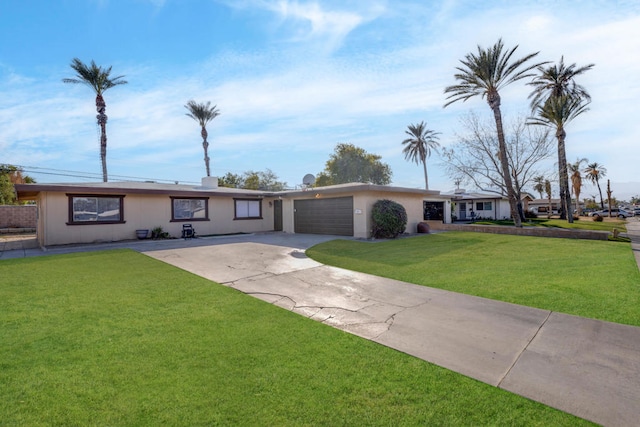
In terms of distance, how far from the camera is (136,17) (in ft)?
33.9

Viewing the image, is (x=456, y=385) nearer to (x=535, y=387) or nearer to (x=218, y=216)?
(x=535, y=387)

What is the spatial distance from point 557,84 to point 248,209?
27397 millimetres

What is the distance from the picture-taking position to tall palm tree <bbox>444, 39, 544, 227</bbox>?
1783 centimetres

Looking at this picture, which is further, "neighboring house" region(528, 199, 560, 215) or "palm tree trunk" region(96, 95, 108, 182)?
"neighboring house" region(528, 199, 560, 215)

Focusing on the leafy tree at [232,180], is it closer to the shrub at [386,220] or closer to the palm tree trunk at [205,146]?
the palm tree trunk at [205,146]

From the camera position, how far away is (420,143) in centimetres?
4175

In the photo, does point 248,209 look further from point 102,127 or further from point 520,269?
point 520,269

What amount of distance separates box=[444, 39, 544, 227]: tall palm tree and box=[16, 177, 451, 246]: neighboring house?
5204 millimetres

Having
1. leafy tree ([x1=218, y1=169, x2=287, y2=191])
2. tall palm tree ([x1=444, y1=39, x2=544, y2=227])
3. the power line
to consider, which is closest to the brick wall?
the power line

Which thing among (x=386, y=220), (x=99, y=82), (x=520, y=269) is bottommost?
(x=520, y=269)

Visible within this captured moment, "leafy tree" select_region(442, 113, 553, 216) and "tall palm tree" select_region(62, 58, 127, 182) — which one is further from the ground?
"tall palm tree" select_region(62, 58, 127, 182)

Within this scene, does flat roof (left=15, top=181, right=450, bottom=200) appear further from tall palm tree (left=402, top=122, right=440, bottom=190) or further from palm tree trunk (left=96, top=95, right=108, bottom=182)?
tall palm tree (left=402, top=122, right=440, bottom=190)

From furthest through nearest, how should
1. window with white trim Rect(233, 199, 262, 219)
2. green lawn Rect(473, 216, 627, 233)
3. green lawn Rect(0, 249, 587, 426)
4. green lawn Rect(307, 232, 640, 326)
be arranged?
green lawn Rect(473, 216, 627, 233)
window with white trim Rect(233, 199, 262, 219)
green lawn Rect(307, 232, 640, 326)
green lawn Rect(0, 249, 587, 426)

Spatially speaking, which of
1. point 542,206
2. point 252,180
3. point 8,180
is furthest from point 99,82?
point 542,206
